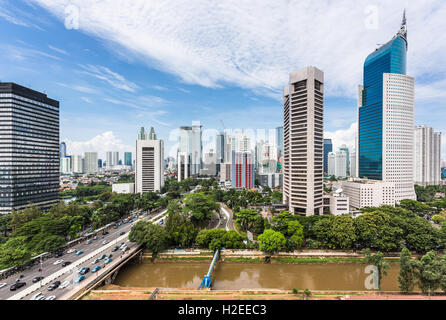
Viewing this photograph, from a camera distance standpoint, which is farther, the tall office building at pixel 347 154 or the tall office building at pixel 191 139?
the tall office building at pixel 347 154

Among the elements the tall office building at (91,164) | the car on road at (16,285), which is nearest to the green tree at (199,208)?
the car on road at (16,285)

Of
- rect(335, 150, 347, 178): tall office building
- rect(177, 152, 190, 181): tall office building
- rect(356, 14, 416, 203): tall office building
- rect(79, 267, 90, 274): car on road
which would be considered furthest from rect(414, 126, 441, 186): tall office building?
rect(79, 267, 90, 274): car on road

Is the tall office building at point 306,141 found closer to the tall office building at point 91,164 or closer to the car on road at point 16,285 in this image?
the car on road at point 16,285

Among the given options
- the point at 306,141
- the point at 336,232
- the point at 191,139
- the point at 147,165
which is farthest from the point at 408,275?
the point at 147,165

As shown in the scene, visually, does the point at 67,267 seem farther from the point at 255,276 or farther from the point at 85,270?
the point at 255,276
